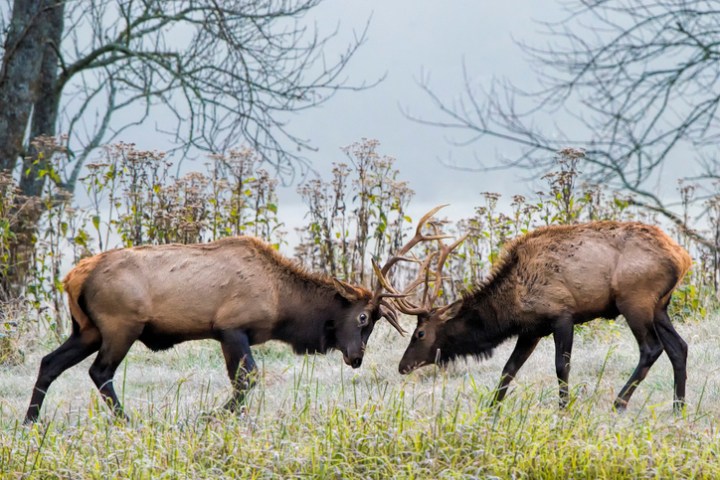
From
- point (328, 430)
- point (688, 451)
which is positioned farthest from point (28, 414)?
point (688, 451)

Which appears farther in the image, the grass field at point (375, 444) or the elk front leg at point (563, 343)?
the elk front leg at point (563, 343)

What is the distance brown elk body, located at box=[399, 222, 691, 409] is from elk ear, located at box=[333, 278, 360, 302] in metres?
0.53

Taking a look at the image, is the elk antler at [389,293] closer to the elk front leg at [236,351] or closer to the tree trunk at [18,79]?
the elk front leg at [236,351]

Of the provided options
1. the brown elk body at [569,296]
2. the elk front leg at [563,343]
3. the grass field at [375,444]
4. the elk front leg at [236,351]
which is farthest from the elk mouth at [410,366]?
the grass field at [375,444]

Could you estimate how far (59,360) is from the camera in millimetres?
7402

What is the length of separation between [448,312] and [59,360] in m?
2.81

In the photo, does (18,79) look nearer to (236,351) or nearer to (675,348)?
(236,351)

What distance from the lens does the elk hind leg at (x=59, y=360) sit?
7.30 meters

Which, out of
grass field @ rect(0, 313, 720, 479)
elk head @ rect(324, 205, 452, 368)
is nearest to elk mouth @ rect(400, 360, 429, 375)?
elk head @ rect(324, 205, 452, 368)

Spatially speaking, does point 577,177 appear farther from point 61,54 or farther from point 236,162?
point 61,54

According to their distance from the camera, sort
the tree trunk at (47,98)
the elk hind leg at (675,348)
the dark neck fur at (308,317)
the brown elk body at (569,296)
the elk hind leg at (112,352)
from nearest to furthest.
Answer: the elk hind leg at (112,352) < the brown elk body at (569,296) < the elk hind leg at (675,348) < the dark neck fur at (308,317) < the tree trunk at (47,98)

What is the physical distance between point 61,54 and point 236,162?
4223mm

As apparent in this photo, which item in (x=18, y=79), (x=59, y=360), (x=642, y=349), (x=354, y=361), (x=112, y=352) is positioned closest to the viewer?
(x=112, y=352)

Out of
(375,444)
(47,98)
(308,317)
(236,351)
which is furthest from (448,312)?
(47,98)
